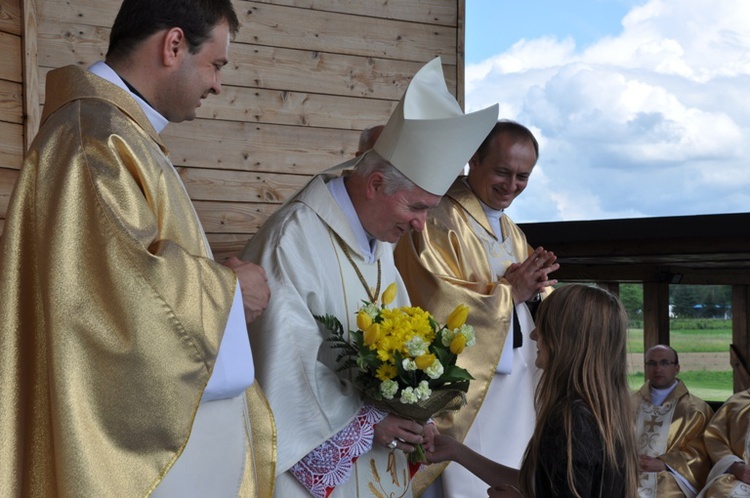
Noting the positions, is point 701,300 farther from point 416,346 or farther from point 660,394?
point 416,346

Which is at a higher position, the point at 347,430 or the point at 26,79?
the point at 26,79

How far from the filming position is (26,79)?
4938 millimetres

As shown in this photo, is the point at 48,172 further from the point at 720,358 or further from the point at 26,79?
the point at 720,358

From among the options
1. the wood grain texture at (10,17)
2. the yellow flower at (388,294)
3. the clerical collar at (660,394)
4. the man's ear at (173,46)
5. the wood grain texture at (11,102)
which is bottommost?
the clerical collar at (660,394)

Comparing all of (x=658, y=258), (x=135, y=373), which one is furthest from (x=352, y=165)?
(x=658, y=258)

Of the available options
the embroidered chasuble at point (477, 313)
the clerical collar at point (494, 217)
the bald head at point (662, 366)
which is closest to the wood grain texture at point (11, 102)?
the embroidered chasuble at point (477, 313)

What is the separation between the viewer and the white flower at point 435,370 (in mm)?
2654

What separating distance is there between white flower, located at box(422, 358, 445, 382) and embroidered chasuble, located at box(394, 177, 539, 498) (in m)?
1.16

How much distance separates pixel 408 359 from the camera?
2652mm

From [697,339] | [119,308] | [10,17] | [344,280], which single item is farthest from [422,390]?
[697,339]

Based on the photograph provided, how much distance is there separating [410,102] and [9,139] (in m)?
2.46

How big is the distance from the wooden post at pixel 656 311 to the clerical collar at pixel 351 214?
492cm

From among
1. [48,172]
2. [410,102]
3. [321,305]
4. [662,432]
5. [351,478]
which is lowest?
[662,432]

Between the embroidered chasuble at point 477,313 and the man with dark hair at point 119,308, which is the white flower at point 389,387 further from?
the embroidered chasuble at point 477,313
